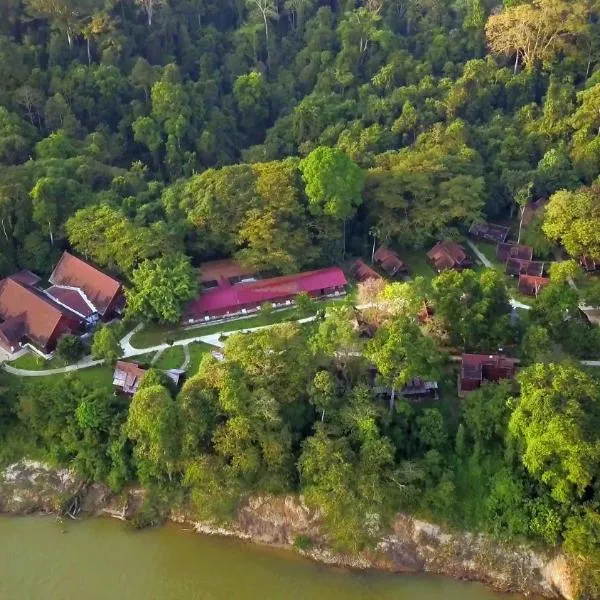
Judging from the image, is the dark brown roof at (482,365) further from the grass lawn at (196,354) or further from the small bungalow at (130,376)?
the small bungalow at (130,376)

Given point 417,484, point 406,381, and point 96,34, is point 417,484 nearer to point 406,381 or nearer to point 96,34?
point 406,381

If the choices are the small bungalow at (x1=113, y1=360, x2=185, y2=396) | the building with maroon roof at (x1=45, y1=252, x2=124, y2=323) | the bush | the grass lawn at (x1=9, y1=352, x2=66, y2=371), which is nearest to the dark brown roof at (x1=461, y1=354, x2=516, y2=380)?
the small bungalow at (x1=113, y1=360, x2=185, y2=396)

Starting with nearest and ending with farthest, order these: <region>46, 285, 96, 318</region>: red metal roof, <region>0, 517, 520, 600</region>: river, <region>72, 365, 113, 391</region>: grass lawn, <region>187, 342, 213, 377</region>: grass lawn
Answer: <region>0, 517, 520, 600</region>: river
<region>72, 365, 113, 391</region>: grass lawn
<region>187, 342, 213, 377</region>: grass lawn
<region>46, 285, 96, 318</region>: red metal roof

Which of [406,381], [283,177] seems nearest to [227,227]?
[283,177]

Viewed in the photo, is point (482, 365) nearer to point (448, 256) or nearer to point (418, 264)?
point (448, 256)

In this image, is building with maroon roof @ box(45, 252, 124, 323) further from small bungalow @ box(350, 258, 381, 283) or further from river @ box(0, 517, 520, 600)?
small bungalow @ box(350, 258, 381, 283)

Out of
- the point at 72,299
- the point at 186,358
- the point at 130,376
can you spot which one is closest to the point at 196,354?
the point at 186,358
